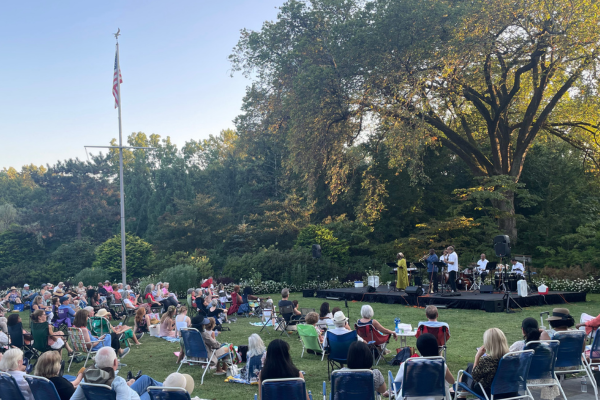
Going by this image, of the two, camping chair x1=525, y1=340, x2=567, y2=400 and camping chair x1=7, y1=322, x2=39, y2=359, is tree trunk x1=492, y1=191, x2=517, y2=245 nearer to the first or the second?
camping chair x1=525, y1=340, x2=567, y2=400

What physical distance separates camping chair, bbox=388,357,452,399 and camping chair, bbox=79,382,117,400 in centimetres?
263

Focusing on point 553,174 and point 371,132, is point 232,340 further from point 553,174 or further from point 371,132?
point 553,174

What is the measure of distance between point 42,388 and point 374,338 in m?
4.73

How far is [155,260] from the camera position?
2897cm

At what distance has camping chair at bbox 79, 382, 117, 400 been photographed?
4375mm

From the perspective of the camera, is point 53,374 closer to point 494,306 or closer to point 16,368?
point 16,368

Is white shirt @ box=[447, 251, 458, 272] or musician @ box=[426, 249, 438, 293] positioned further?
musician @ box=[426, 249, 438, 293]

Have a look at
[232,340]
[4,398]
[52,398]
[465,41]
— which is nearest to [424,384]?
[52,398]

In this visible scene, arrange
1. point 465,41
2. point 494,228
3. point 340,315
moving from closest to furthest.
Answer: point 340,315
point 465,41
point 494,228

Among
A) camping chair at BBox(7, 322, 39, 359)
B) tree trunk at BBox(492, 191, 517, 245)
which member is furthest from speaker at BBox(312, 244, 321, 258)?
camping chair at BBox(7, 322, 39, 359)

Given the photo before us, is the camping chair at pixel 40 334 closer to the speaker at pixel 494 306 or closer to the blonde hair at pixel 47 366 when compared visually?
the blonde hair at pixel 47 366

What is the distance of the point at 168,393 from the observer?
14.1 feet

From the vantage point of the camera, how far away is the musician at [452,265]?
15875 millimetres

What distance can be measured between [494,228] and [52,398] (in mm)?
20935
